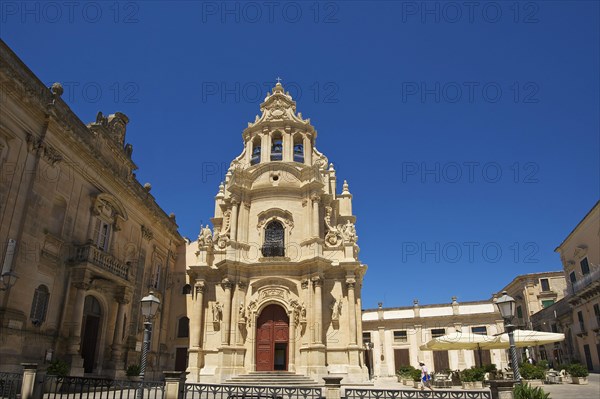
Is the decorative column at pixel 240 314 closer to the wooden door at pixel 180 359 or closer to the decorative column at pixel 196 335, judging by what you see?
the decorative column at pixel 196 335

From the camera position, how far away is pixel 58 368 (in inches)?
639

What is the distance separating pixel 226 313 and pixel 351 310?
731cm

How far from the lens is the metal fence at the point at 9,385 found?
39.9 ft

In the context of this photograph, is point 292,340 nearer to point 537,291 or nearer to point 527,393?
point 527,393

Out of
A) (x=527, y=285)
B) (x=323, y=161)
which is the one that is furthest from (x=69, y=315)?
(x=527, y=285)

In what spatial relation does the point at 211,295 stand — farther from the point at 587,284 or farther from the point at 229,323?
the point at 587,284

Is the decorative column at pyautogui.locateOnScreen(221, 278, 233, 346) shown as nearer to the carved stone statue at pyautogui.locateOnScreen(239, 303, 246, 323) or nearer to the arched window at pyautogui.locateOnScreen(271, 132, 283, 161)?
the carved stone statue at pyautogui.locateOnScreen(239, 303, 246, 323)

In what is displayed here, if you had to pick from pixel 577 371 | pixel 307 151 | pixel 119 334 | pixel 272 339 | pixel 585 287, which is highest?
pixel 307 151

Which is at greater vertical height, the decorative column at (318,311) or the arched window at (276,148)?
the arched window at (276,148)

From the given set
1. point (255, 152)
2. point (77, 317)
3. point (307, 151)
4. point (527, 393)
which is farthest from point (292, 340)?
point (527, 393)

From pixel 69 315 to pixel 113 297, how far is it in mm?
3408

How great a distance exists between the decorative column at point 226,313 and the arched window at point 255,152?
9.58 metres

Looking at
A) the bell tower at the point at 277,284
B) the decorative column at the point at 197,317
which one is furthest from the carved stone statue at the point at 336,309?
the decorative column at the point at 197,317

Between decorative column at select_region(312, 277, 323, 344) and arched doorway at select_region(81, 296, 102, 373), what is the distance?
11394mm
